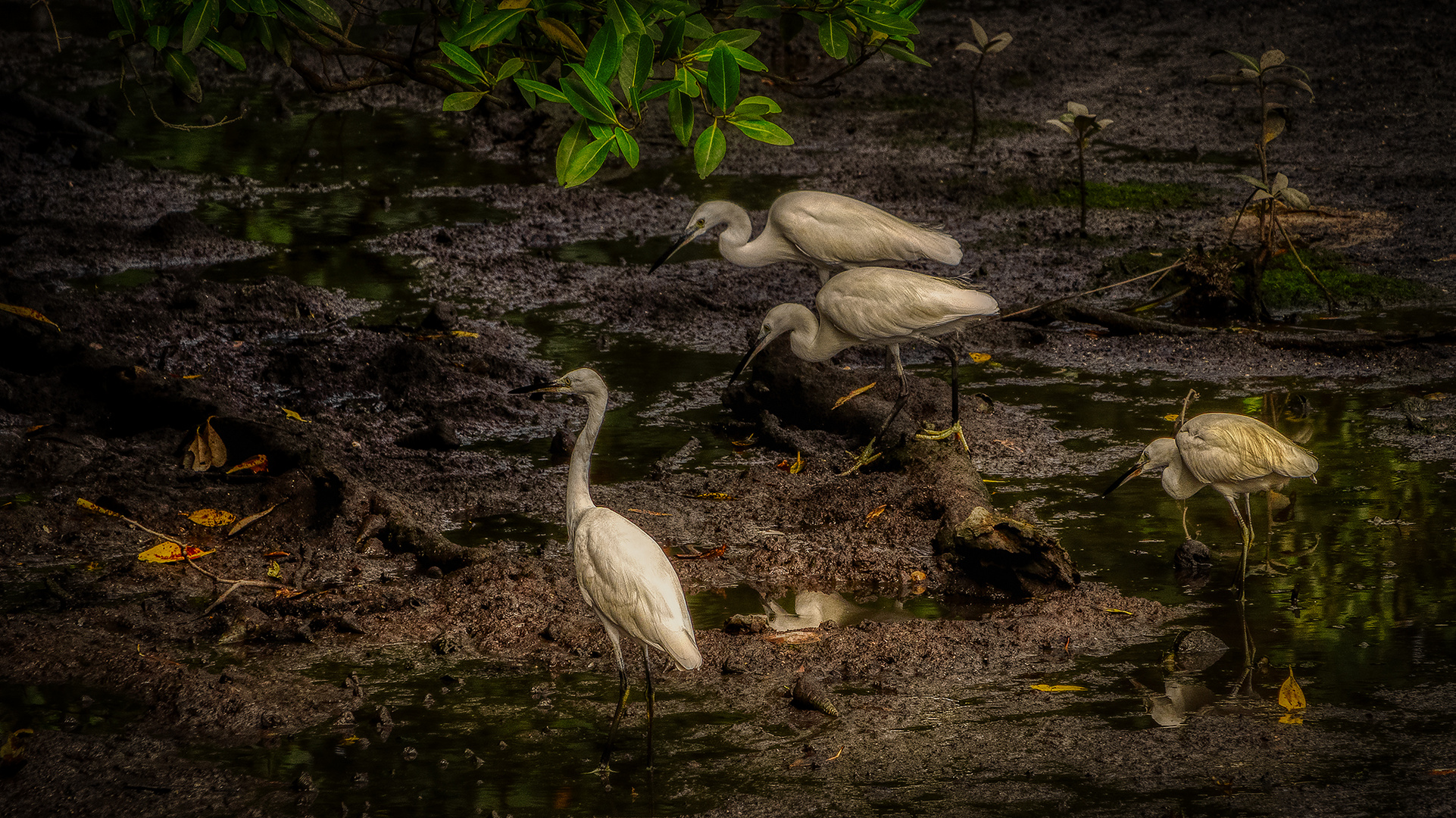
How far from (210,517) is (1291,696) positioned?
14.3 feet

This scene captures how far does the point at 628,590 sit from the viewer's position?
4152mm

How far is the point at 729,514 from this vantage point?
19.7ft

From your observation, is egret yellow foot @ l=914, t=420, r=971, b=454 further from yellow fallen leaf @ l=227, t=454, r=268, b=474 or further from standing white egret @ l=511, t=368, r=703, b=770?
yellow fallen leaf @ l=227, t=454, r=268, b=474

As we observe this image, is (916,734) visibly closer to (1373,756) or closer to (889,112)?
(1373,756)

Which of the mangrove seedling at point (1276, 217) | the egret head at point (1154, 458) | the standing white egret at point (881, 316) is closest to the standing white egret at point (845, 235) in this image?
the standing white egret at point (881, 316)

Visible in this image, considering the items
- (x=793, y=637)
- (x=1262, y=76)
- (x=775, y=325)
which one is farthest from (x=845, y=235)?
(x=793, y=637)

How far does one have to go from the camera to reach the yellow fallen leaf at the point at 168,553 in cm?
537

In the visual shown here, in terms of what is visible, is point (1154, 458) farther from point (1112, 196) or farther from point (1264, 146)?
point (1112, 196)

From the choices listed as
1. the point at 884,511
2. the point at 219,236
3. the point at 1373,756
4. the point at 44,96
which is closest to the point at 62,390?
the point at 219,236

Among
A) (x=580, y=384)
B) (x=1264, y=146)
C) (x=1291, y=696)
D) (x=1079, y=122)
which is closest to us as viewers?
(x=1291, y=696)

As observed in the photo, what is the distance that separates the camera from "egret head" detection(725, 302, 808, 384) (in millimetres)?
6762

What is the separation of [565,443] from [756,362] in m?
Answer: 1.21

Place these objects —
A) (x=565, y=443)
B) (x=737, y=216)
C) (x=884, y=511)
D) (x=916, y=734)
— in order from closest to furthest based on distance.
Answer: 1. (x=916, y=734)
2. (x=884, y=511)
3. (x=565, y=443)
4. (x=737, y=216)

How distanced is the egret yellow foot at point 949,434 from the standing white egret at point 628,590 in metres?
2.30
